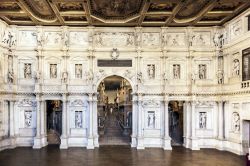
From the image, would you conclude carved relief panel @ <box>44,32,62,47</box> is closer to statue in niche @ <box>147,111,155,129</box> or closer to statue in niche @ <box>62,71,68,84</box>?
statue in niche @ <box>62,71,68,84</box>

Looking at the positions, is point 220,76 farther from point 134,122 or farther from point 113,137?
point 113,137

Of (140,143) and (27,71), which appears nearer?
(140,143)

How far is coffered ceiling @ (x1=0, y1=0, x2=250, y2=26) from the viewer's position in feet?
61.7

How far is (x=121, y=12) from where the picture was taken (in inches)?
834

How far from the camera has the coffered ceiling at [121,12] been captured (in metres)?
18.8

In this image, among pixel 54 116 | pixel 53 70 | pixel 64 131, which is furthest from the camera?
pixel 54 116

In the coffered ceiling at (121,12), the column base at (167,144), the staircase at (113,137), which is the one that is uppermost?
the coffered ceiling at (121,12)

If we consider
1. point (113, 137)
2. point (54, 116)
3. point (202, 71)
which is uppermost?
point (202, 71)

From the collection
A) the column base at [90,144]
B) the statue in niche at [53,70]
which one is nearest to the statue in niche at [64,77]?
the statue in niche at [53,70]

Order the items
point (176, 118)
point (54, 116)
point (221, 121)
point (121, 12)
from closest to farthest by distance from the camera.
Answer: point (121, 12) → point (221, 121) → point (54, 116) → point (176, 118)

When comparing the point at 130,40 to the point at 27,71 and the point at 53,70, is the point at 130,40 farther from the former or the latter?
the point at 27,71

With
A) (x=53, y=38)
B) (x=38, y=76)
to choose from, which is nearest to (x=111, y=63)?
(x=53, y=38)

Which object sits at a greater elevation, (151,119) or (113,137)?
(151,119)

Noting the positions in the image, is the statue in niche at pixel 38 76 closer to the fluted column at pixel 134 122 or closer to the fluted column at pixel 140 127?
the fluted column at pixel 134 122
